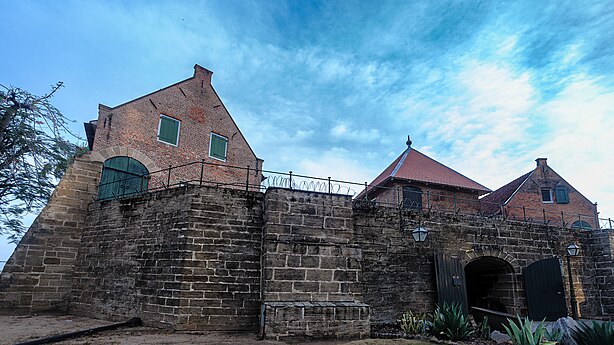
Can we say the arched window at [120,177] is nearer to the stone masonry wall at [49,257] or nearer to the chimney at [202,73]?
the stone masonry wall at [49,257]

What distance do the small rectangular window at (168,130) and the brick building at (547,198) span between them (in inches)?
702

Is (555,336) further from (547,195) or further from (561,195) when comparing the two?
(561,195)

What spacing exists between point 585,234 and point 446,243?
6.46 m

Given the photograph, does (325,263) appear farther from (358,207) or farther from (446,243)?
(446,243)

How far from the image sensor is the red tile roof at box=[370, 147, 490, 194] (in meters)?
18.1

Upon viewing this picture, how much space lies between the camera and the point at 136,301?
9289mm

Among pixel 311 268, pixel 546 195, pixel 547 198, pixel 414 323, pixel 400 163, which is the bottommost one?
pixel 414 323

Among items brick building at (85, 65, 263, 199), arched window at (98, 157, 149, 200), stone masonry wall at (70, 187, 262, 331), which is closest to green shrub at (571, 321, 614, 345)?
stone masonry wall at (70, 187, 262, 331)

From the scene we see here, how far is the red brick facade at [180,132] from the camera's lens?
564 inches

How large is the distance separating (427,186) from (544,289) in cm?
740

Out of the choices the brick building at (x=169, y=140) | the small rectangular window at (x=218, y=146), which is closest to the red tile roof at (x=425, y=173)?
the brick building at (x=169, y=140)

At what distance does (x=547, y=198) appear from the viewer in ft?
76.3

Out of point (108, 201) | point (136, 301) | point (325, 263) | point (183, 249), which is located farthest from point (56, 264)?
point (325, 263)

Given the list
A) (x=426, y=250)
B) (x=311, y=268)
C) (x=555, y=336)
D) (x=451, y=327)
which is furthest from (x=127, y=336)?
(x=555, y=336)
